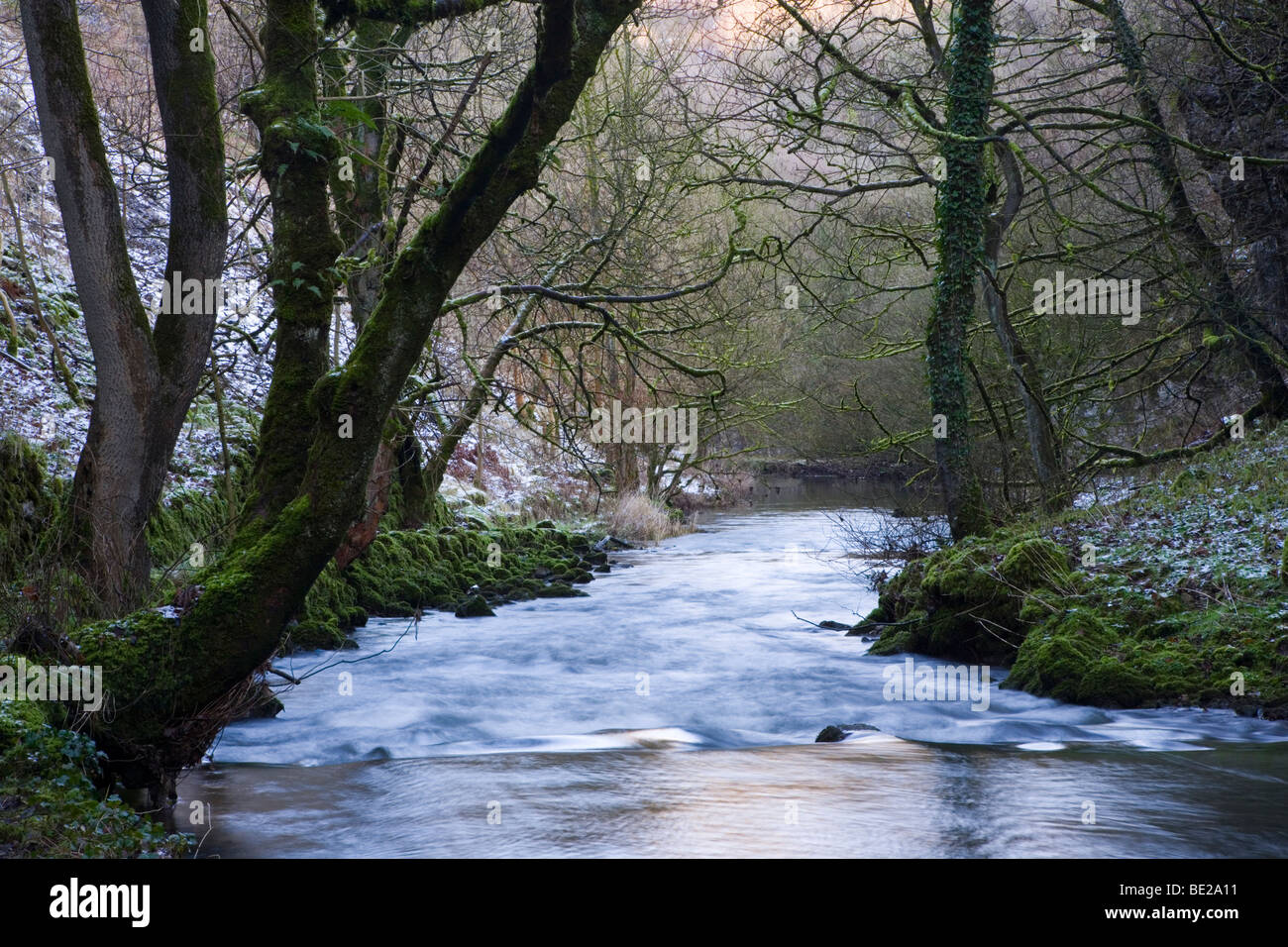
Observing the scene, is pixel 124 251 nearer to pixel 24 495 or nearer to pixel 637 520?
pixel 24 495

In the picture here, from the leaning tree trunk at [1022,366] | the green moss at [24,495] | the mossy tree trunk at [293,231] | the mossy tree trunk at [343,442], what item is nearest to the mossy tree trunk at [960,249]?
the leaning tree trunk at [1022,366]

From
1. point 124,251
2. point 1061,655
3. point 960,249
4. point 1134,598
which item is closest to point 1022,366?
point 960,249

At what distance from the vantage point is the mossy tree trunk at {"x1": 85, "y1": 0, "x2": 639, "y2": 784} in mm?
5734

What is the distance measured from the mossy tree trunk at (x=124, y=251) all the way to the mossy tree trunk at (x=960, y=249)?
27.9ft

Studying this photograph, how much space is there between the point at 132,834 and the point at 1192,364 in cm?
1666

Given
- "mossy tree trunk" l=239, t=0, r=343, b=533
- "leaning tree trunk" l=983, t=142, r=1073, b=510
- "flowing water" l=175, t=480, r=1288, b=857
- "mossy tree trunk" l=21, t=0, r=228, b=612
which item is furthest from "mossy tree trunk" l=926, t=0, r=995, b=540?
"mossy tree trunk" l=21, t=0, r=228, b=612

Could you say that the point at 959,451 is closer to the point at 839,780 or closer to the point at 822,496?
the point at 839,780

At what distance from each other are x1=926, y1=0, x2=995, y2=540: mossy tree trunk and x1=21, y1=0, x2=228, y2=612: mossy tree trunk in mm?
8490

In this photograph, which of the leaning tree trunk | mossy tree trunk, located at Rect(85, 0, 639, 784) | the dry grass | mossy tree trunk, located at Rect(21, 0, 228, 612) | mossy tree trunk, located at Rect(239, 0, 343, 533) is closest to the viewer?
mossy tree trunk, located at Rect(85, 0, 639, 784)

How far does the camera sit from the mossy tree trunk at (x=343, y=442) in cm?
573

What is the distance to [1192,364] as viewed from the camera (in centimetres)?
1642

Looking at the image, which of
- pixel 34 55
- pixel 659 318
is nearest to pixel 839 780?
pixel 34 55

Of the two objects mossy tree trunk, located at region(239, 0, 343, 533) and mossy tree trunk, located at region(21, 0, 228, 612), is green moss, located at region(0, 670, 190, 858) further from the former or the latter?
mossy tree trunk, located at region(21, 0, 228, 612)

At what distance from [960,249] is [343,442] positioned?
904 cm
